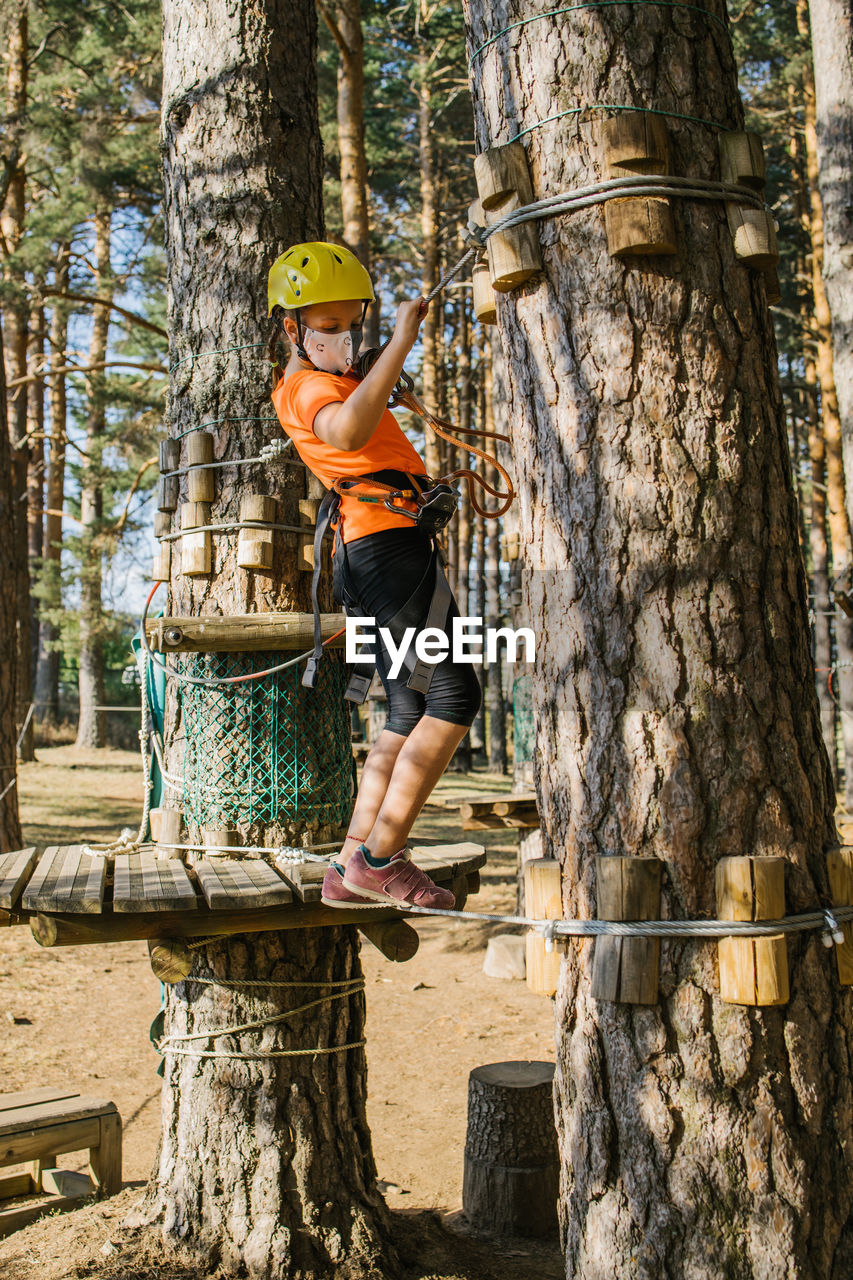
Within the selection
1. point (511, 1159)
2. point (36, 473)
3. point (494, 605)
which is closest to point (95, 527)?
point (494, 605)

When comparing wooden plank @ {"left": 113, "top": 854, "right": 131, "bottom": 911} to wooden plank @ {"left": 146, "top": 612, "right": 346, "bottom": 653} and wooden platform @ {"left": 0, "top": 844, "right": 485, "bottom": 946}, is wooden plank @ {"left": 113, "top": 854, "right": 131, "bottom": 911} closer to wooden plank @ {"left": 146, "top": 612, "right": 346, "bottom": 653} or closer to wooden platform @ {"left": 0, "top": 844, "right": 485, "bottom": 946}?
wooden platform @ {"left": 0, "top": 844, "right": 485, "bottom": 946}

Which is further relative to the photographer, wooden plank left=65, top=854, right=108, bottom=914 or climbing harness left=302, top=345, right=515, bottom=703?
climbing harness left=302, top=345, right=515, bottom=703

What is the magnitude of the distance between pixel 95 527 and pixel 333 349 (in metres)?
14.0

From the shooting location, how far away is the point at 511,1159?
3969mm

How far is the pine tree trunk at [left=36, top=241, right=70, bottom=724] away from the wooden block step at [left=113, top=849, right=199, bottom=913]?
12.7 m

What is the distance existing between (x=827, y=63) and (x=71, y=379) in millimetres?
15393

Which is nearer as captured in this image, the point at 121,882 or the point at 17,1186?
the point at 121,882

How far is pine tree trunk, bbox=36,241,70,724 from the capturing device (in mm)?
16891

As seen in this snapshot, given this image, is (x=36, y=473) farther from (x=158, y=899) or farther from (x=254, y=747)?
(x=158, y=899)

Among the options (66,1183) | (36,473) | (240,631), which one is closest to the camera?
(240,631)

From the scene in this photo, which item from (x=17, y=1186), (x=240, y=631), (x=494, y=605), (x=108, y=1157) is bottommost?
(x=17, y=1186)

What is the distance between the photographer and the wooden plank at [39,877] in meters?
2.53

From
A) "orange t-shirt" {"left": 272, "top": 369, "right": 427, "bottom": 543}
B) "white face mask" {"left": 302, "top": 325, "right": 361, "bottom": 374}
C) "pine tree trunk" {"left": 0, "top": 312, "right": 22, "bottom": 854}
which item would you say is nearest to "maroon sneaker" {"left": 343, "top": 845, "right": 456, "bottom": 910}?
"orange t-shirt" {"left": 272, "top": 369, "right": 427, "bottom": 543}

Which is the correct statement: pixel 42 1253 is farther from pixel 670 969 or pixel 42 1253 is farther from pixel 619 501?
pixel 619 501
